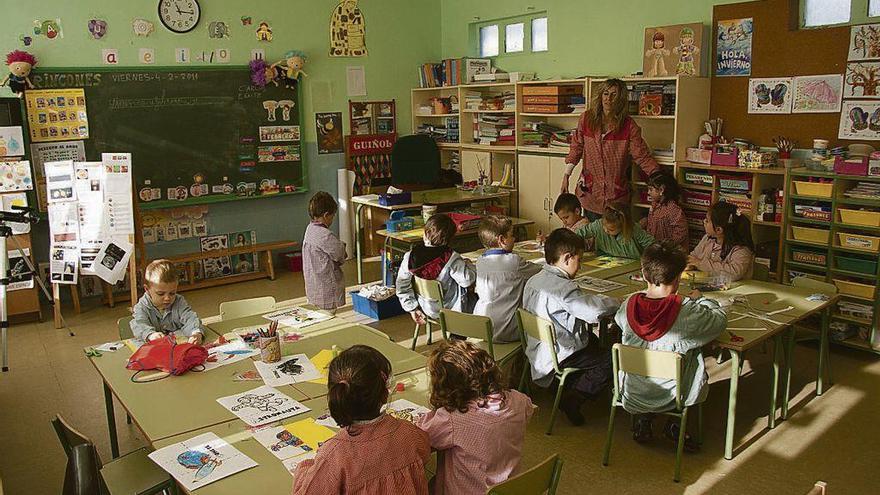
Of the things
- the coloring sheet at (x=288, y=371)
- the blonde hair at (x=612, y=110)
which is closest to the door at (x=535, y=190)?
the blonde hair at (x=612, y=110)

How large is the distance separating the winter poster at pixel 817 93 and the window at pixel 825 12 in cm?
41

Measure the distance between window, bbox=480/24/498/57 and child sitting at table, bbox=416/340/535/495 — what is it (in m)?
6.50

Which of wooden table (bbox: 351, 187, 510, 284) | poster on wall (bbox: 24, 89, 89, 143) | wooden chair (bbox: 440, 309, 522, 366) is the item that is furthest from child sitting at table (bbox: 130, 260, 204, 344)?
poster on wall (bbox: 24, 89, 89, 143)

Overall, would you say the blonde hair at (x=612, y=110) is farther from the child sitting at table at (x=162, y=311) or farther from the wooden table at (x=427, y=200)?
the child sitting at table at (x=162, y=311)

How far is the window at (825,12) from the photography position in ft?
17.5

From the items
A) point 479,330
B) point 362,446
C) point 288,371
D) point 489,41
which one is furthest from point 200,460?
point 489,41

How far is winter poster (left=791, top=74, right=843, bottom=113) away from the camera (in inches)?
211

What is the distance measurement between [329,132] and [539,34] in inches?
100

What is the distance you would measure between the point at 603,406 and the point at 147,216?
4.95m

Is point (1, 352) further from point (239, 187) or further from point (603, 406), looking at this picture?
point (603, 406)

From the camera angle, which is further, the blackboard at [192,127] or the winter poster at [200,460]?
the blackboard at [192,127]

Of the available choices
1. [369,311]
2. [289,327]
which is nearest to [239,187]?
[369,311]

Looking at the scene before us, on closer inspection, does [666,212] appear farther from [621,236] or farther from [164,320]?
[164,320]

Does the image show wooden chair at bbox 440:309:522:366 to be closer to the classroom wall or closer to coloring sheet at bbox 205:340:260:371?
coloring sheet at bbox 205:340:260:371
